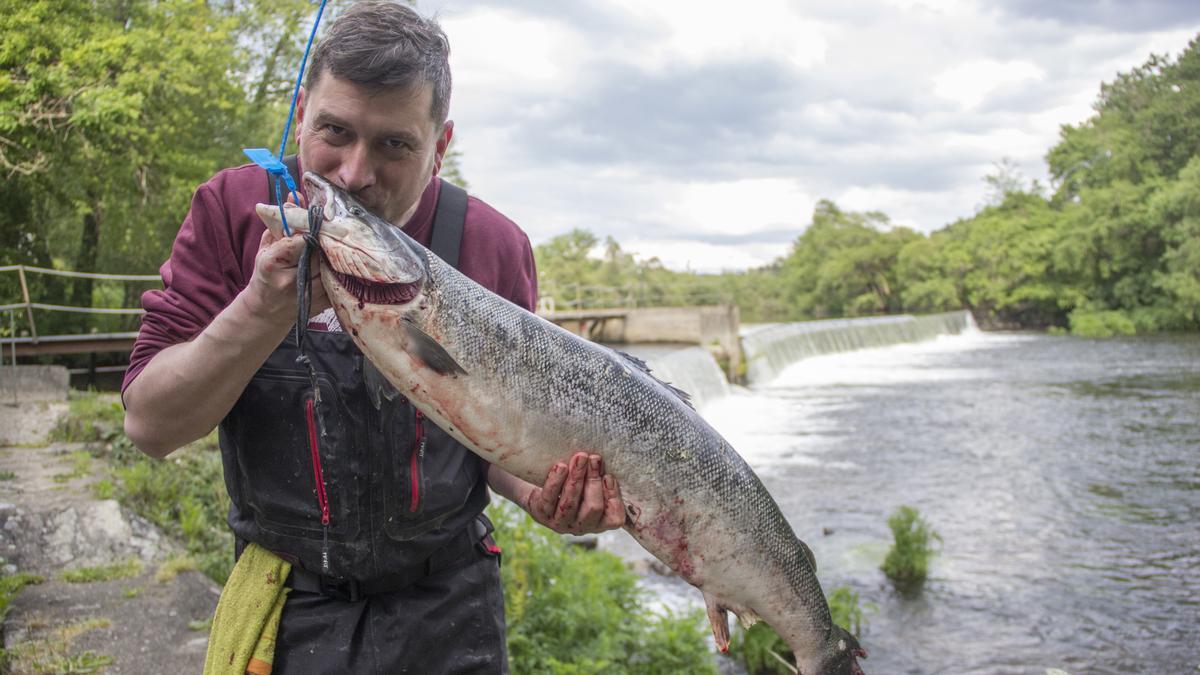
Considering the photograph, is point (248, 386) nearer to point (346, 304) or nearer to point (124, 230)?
point (346, 304)

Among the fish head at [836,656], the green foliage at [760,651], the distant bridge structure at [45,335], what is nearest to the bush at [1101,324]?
the green foliage at [760,651]

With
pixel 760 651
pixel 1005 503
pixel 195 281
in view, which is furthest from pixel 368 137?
pixel 1005 503

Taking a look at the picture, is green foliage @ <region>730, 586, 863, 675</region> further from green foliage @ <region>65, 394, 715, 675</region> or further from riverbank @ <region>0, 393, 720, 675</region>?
green foliage @ <region>65, 394, 715, 675</region>

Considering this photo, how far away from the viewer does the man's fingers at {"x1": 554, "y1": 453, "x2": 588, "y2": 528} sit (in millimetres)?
2250

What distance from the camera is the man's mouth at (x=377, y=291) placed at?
198cm

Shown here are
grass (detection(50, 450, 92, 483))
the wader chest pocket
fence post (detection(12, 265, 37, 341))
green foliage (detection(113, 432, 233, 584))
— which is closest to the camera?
the wader chest pocket

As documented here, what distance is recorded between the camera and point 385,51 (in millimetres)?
1973

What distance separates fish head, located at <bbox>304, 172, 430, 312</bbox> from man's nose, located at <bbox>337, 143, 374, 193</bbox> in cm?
3

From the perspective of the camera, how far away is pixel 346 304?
1.99m

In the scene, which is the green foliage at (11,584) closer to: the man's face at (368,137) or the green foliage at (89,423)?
the green foliage at (89,423)

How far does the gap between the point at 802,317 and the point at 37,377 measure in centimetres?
5764

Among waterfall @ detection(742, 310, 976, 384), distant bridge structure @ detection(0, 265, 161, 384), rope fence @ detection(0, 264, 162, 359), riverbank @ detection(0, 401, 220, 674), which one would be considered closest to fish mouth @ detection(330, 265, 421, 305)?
riverbank @ detection(0, 401, 220, 674)

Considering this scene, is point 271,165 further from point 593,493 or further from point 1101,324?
point 1101,324

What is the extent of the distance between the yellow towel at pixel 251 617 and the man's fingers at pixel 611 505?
81 cm
